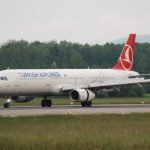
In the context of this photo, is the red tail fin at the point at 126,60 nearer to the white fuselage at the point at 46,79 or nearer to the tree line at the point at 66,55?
the white fuselage at the point at 46,79

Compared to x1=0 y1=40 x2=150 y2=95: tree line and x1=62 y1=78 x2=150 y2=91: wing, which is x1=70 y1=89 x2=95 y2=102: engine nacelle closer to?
x1=62 y1=78 x2=150 y2=91: wing

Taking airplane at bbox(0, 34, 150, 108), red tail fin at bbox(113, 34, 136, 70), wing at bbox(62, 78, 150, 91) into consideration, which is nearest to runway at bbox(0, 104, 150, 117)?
airplane at bbox(0, 34, 150, 108)

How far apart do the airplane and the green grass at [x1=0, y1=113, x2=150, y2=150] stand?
17210 millimetres

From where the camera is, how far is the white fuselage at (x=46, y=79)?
6131cm

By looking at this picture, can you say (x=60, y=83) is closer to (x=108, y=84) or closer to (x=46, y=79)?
(x=46, y=79)

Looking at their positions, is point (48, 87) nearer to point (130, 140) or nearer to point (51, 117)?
point (51, 117)

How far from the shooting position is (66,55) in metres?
161

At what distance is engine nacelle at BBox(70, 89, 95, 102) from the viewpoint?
206 feet

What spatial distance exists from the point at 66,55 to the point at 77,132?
421 ft

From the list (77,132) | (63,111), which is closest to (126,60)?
(63,111)

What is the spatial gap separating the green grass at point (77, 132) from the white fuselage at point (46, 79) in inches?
674

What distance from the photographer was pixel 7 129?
35531 mm

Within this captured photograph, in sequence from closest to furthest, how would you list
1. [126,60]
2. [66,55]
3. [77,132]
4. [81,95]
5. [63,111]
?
[77,132] → [63,111] → [81,95] → [126,60] → [66,55]

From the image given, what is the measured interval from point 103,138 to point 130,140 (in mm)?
1201
